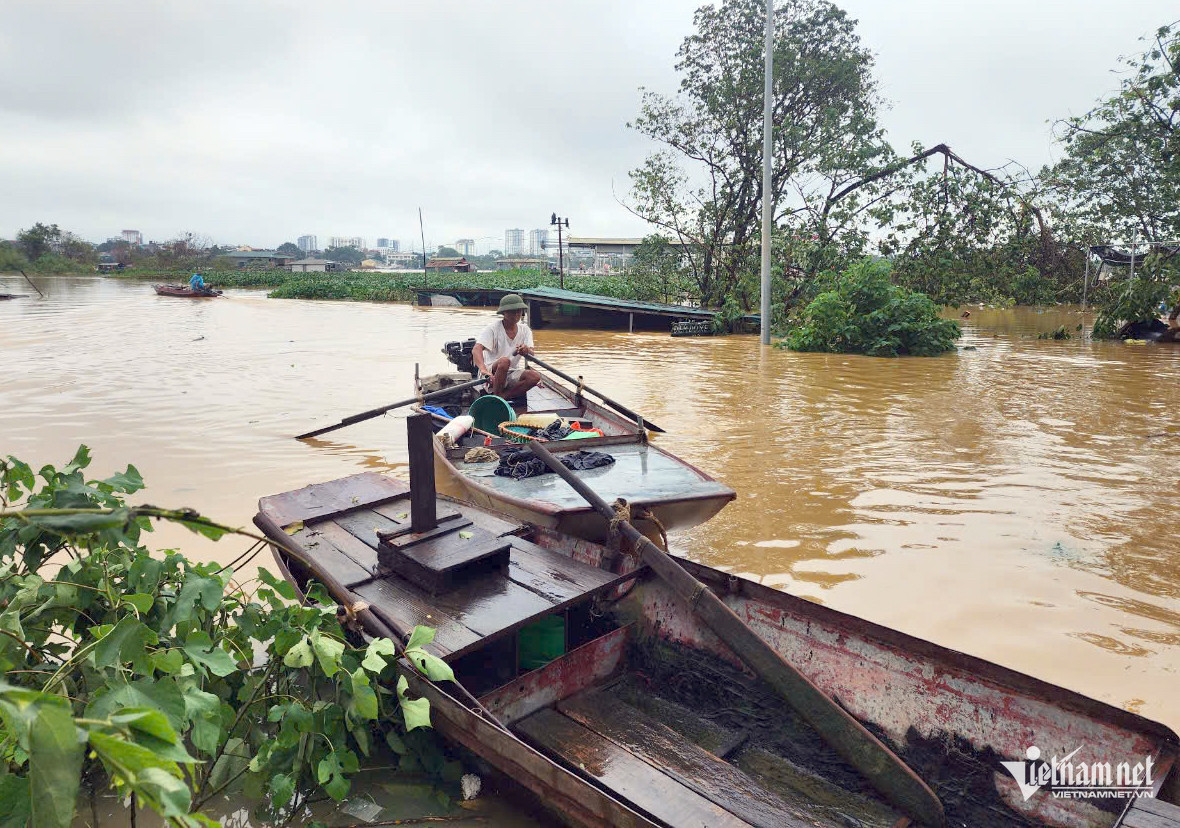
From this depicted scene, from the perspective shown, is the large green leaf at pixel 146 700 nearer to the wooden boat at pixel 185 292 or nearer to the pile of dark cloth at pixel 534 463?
→ the pile of dark cloth at pixel 534 463

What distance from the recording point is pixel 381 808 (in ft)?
9.12

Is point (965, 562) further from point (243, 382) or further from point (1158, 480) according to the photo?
point (243, 382)

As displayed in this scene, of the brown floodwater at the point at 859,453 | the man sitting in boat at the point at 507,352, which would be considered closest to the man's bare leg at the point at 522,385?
the man sitting in boat at the point at 507,352

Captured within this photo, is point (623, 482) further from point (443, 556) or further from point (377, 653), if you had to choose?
point (377, 653)

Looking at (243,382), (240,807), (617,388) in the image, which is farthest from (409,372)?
(240,807)

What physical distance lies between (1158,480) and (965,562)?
3.11 metres

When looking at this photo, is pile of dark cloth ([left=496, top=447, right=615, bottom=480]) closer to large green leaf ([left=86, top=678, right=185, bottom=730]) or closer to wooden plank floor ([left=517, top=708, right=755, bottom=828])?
wooden plank floor ([left=517, top=708, right=755, bottom=828])

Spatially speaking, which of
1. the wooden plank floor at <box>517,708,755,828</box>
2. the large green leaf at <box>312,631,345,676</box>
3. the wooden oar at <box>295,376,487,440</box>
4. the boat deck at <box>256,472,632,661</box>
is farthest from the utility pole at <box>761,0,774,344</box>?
the large green leaf at <box>312,631,345,676</box>

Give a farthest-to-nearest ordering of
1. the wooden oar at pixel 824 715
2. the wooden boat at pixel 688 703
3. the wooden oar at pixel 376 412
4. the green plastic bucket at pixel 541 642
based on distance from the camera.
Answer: the wooden oar at pixel 376 412, the green plastic bucket at pixel 541 642, the wooden oar at pixel 824 715, the wooden boat at pixel 688 703

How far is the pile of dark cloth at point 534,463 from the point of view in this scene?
16.2 feet

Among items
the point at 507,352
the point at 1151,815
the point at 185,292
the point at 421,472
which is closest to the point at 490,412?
the point at 507,352

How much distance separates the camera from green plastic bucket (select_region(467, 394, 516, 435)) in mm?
6770

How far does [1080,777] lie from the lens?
2.29m

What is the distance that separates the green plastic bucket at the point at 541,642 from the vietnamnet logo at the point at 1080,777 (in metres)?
1.87
